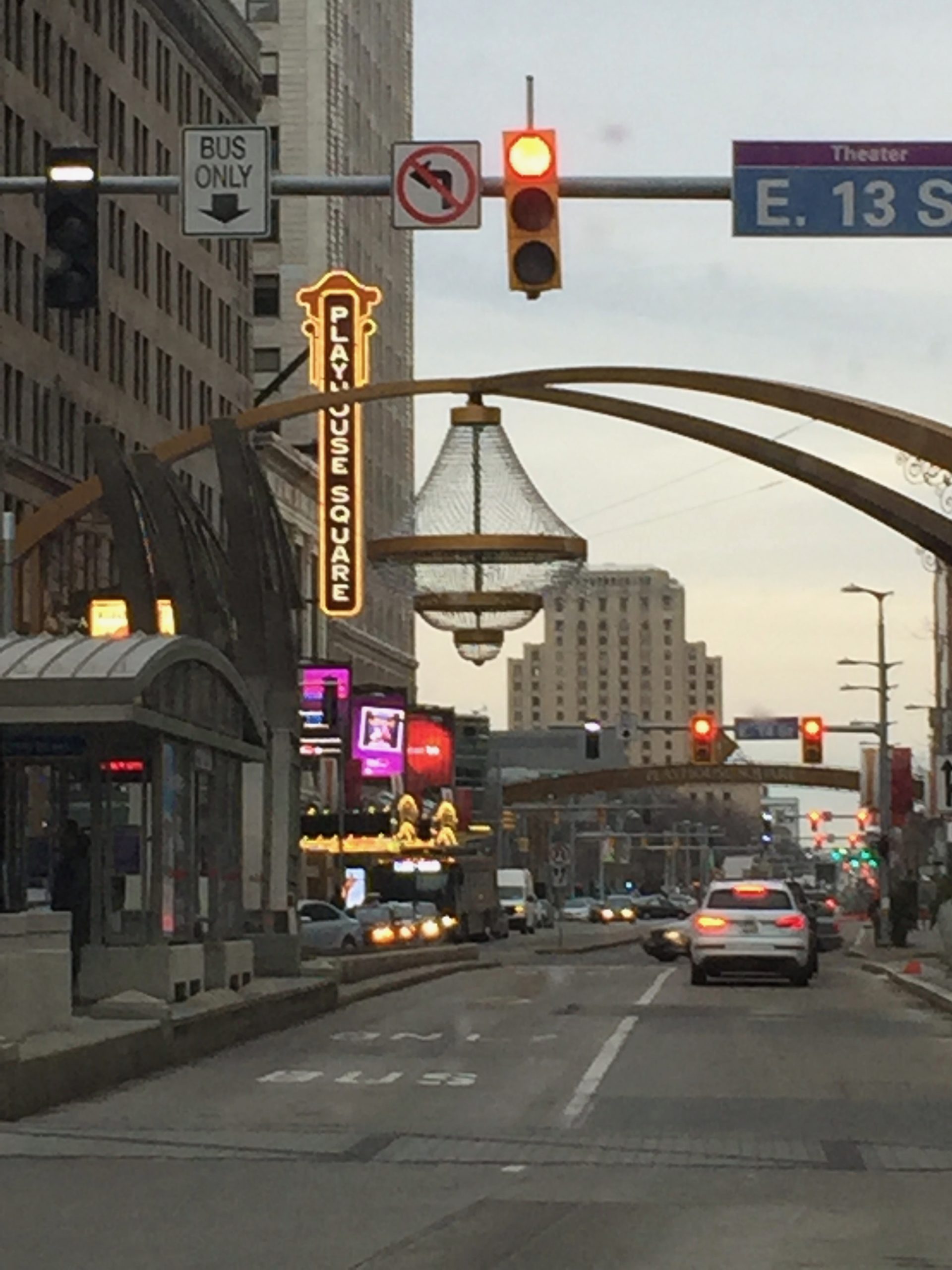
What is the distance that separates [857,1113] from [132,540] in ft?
52.7

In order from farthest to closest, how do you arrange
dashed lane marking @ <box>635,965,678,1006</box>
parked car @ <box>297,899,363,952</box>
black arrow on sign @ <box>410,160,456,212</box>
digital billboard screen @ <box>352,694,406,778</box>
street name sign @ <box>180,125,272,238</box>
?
digital billboard screen @ <box>352,694,406,778</box>, parked car @ <box>297,899,363,952</box>, dashed lane marking @ <box>635,965,678,1006</box>, street name sign @ <box>180,125,272,238</box>, black arrow on sign @ <box>410,160,456,212</box>

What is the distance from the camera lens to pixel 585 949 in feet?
229

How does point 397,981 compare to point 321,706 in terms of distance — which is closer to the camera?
point 397,981

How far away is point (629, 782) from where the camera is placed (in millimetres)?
110500

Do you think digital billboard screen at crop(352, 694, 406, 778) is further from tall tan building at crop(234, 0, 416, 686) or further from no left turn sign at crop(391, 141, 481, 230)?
no left turn sign at crop(391, 141, 481, 230)

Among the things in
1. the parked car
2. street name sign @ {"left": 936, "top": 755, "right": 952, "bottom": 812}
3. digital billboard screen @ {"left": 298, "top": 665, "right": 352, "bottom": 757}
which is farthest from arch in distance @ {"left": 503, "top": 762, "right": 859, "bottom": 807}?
street name sign @ {"left": 936, "top": 755, "right": 952, "bottom": 812}

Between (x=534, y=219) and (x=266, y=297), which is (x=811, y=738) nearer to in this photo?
(x=266, y=297)

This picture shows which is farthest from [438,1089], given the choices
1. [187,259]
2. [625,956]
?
[187,259]

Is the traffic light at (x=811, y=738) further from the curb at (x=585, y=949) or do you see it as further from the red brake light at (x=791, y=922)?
the red brake light at (x=791, y=922)

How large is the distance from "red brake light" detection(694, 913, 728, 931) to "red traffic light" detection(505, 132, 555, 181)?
23993 mm

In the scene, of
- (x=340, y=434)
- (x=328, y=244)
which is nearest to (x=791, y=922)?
(x=340, y=434)

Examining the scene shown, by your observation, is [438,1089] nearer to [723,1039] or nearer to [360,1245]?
[723,1039]

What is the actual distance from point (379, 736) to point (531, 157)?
81847mm

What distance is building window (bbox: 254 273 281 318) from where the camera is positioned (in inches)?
4358
